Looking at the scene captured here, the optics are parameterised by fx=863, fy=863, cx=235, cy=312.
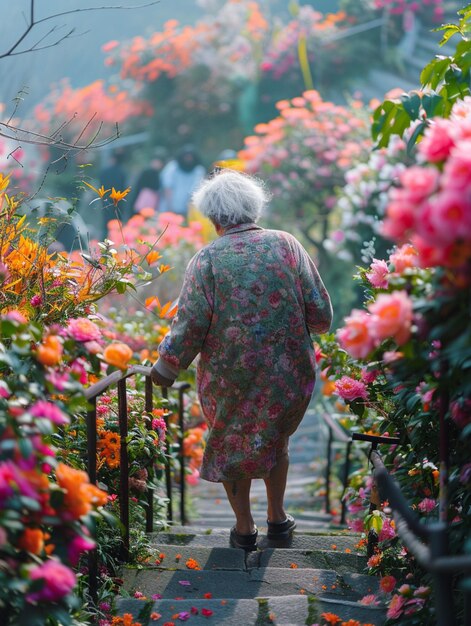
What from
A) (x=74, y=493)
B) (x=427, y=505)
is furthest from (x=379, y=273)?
(x=74, y=493)

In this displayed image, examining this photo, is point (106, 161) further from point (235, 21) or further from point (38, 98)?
point (235, 21)

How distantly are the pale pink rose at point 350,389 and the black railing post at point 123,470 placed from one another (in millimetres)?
707

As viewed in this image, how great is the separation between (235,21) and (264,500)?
6684 millimetres

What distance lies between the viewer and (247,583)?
2682mm

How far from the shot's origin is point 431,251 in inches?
50.0

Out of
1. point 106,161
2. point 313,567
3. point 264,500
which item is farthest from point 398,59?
point 313,567

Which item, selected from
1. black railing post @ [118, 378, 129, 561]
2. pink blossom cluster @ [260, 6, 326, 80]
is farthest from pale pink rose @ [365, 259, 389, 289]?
pink blossom cluster @ [260, 6, 326, 80]

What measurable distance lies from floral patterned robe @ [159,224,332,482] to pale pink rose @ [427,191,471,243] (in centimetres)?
174

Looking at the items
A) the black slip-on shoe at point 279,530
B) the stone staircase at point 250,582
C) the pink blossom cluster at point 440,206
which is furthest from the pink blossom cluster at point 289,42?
the pink blossom cluster at point 440,206

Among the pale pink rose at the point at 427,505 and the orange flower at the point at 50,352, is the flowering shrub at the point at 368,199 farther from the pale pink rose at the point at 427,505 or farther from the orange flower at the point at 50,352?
the orange flower at the point at 50,352

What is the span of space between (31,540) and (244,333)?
4.92 feet

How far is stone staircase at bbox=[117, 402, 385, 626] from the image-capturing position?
91.0 inches

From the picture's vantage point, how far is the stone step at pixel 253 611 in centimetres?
227

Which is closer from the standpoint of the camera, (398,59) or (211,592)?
(211,592)
